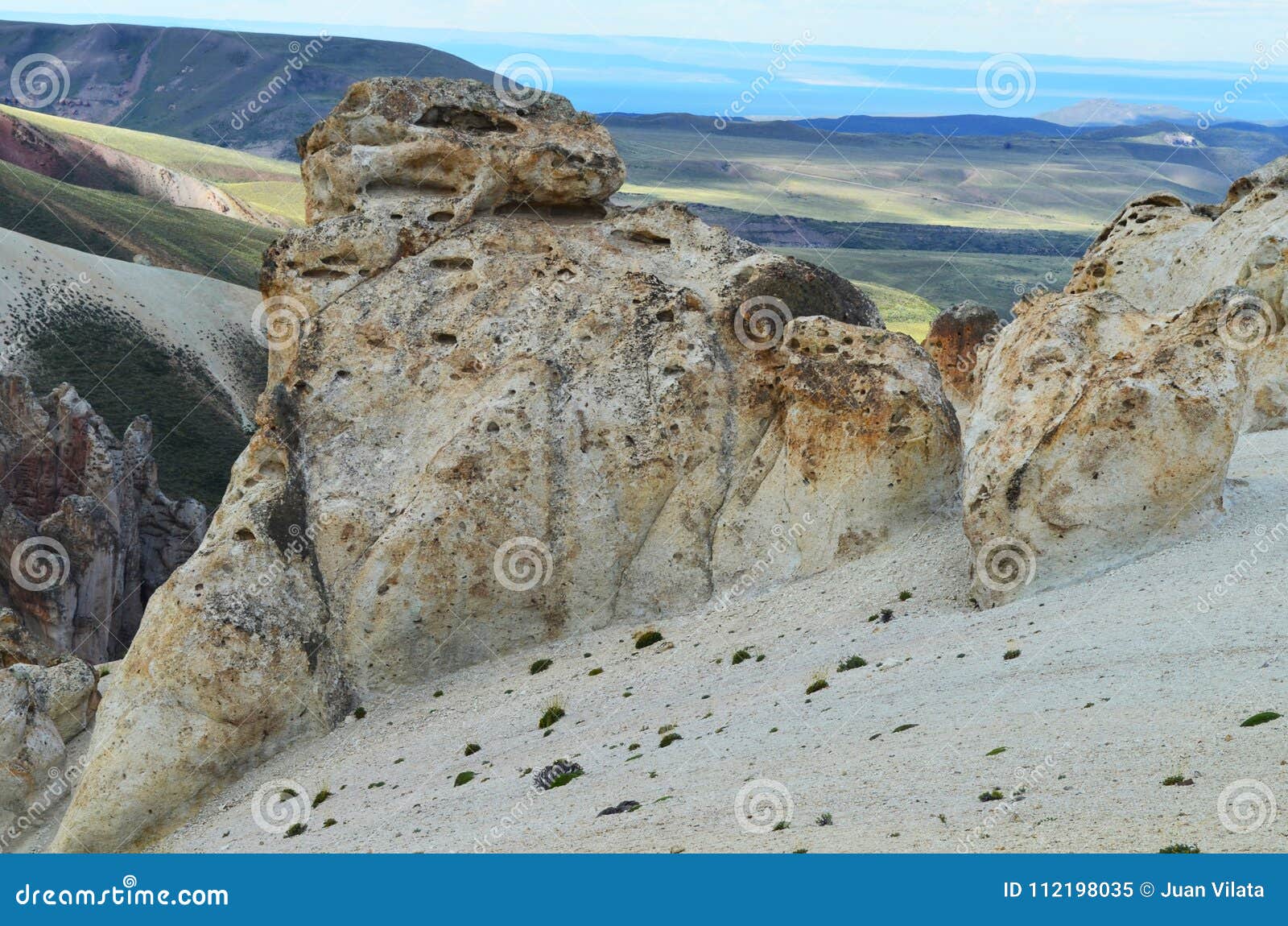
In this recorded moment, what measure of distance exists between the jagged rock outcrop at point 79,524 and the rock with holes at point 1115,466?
40.5m

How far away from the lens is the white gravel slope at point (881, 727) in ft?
54.3

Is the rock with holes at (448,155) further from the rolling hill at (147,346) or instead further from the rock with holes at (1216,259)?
the rolling hill at (147,346)

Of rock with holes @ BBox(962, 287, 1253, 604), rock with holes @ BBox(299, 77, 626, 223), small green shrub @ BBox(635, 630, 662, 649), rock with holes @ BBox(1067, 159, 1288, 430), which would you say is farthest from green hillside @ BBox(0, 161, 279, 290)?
rock with holes @ BBox(962, 287, 1253, 604)

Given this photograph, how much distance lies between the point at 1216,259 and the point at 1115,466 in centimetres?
1722

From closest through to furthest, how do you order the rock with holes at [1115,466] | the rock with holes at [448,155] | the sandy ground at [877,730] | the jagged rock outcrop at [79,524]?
1. the sandy ground at [877,730]
2. the rock with holes at [1115,466]
3. the rock with holes at [448,155]
4. the jagged rock outcrop at [79,524]

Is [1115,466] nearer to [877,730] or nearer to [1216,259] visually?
[877,730]

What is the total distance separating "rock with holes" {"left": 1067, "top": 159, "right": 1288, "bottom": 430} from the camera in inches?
1451

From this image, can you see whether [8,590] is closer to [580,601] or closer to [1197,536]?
[580,601]

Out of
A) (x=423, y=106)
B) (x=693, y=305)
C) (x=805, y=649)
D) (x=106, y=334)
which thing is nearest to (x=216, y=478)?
(x=106, y=334)

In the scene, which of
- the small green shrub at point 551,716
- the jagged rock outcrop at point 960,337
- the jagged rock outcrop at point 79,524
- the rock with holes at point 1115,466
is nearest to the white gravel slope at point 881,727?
the small green shrub at point 551,716

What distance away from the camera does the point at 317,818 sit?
2455 cm

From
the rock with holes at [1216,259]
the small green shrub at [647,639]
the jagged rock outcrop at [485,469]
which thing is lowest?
the small green shrub at [647,639]

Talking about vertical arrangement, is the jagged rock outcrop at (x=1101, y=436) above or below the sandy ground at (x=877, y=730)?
above

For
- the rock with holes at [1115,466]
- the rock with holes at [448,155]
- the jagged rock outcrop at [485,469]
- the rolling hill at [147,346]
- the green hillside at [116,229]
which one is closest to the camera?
the rock with holes at [1115,466]
